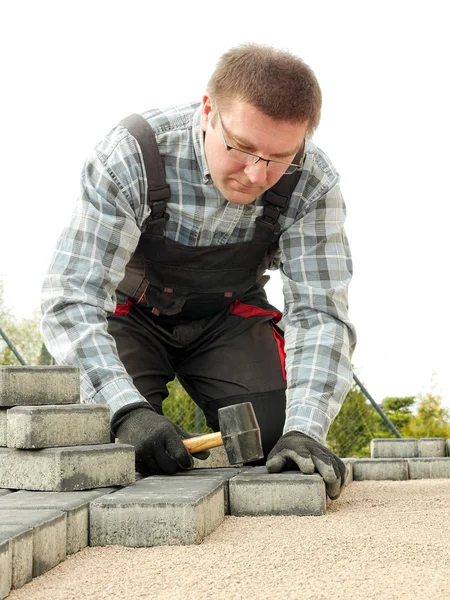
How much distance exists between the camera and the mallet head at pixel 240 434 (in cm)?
273

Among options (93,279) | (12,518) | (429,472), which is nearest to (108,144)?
(93,279)

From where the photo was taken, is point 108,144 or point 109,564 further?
point 108,144

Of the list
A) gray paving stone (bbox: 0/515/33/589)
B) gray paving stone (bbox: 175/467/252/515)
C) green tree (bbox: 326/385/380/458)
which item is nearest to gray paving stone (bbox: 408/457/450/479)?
gray paving stone (bbox: 175/467/252/515)

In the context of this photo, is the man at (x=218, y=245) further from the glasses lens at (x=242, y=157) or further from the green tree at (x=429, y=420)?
the green tree at (x=429, y=420)

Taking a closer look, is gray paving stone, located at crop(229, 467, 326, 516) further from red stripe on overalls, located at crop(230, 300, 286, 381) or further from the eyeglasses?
red stripe on overalls, located at crop(230, 300, 286, 381)

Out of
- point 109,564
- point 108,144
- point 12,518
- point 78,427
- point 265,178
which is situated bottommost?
point 109,564

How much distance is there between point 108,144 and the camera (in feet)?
10.0

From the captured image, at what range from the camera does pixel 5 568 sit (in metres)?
1.64

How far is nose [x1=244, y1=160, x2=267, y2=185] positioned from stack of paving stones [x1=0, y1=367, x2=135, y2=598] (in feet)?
3.24

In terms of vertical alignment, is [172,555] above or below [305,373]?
below

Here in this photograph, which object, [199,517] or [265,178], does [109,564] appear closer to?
[199,517]

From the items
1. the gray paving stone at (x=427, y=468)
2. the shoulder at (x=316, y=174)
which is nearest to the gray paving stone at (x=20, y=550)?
the shoulder at (x=316, y=174)

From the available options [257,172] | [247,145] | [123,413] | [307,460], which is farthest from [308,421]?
[247,145]

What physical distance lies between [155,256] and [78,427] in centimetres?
100
